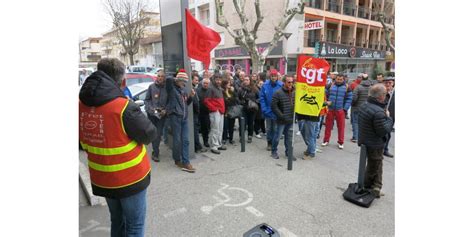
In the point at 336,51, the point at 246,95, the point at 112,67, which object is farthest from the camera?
the point at 336,51

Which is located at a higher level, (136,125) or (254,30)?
(254,30)

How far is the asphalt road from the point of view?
10.6ft

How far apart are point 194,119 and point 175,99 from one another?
54.7 inches

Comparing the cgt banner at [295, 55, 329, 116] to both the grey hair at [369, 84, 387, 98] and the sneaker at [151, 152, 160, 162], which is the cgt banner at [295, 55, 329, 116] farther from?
the sneaker at [151, 152, 160, 162]

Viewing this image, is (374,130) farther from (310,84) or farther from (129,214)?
(129,214)

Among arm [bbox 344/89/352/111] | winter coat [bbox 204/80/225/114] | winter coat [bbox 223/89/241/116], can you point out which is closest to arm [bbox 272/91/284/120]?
winter coat [bbox 204/80/225/114]

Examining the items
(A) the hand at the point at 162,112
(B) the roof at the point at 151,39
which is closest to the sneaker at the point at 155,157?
(A) the hand at the point at 162,112

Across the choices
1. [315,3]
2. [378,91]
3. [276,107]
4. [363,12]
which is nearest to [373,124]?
[378,91]

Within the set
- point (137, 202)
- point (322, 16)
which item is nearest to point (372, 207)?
point (137, 202)

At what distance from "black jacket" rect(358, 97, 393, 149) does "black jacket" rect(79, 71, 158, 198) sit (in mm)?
2948

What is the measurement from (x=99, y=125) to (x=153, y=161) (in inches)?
143

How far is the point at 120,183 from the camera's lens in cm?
212

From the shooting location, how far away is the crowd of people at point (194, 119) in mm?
2031

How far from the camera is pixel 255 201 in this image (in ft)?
12.6
